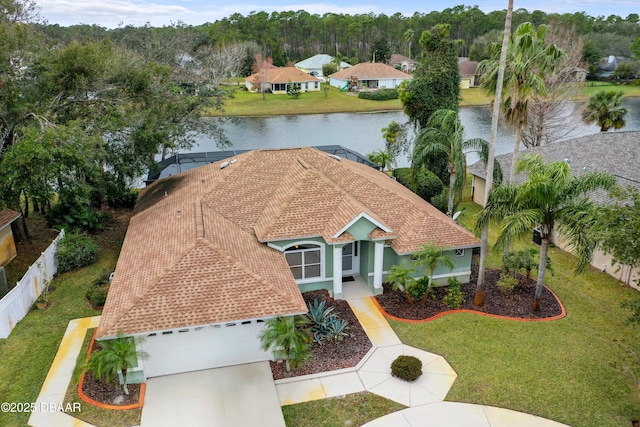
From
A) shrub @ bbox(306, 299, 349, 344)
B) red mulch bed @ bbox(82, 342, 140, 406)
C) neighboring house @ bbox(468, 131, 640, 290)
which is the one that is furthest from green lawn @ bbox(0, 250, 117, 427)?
neighboring house @ bbox(468, 131, 640, 290)

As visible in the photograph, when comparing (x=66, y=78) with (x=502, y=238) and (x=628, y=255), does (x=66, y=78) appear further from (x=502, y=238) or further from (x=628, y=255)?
(x=628, y=255)

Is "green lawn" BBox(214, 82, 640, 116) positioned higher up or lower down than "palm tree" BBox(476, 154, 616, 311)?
lower down

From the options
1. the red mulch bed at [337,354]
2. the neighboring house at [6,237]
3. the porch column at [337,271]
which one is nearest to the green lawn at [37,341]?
the neighboring house at [6,237]

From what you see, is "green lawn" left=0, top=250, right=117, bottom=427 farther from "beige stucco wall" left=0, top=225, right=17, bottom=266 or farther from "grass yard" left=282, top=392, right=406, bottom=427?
"grass yard" left=282, top=392, right=406, bottom=427

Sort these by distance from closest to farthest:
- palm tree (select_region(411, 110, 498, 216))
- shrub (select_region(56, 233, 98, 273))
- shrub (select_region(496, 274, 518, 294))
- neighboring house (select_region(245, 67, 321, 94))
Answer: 1. shrub (select_region(496, 274, 518, 294))
2. shrub (select_region(56, 233, 98, 273))
3. palm tree (select_region(411, 110, 498, 216))
4. neighboring house (select_region(245, 67, 321, 94))

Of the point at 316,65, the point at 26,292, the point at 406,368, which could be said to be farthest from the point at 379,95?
→ the point at 406,368

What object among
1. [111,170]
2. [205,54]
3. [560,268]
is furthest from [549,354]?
[205,54]
